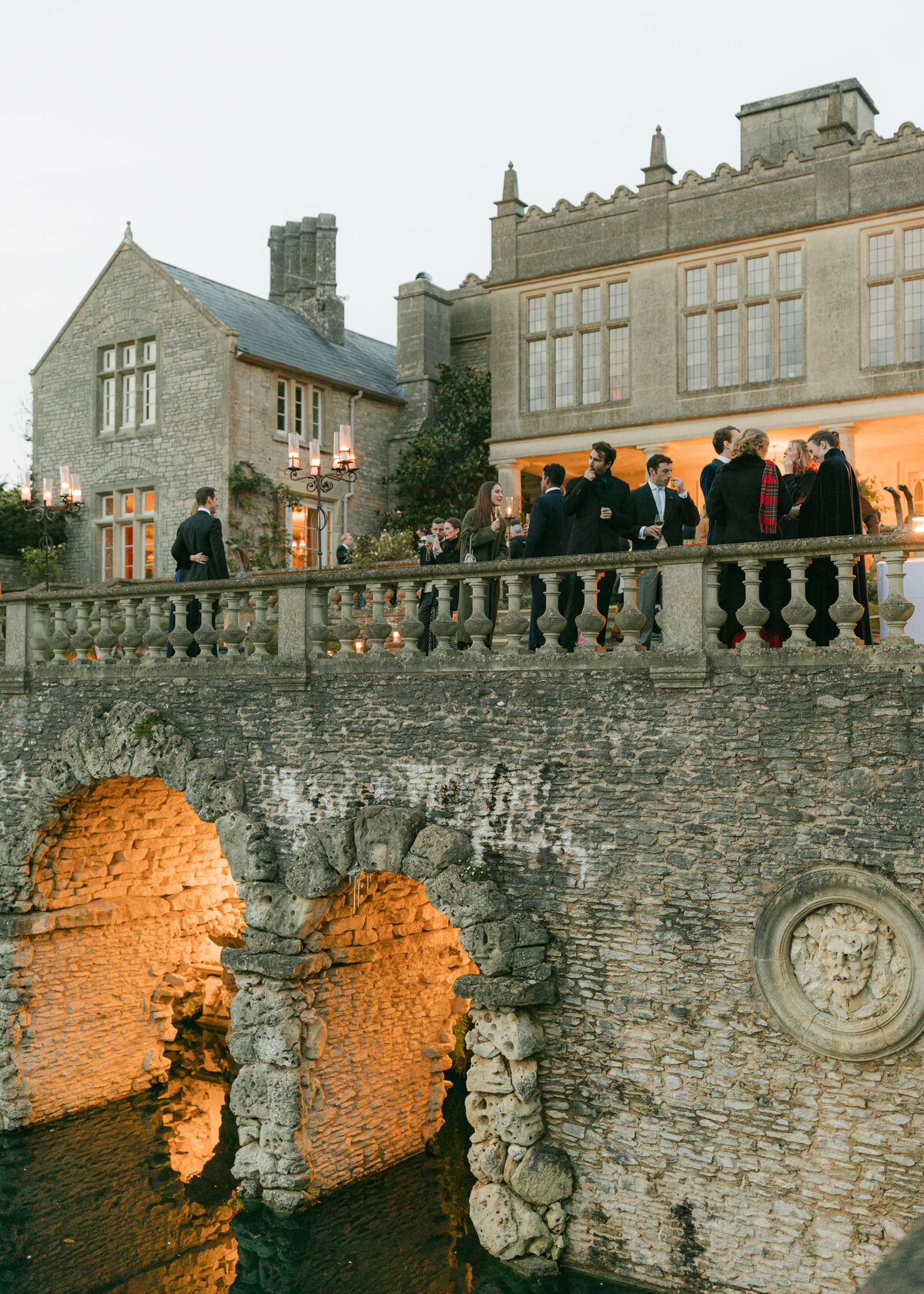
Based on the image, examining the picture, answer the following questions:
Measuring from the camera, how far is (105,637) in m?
12.7

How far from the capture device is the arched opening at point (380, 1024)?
453 inches

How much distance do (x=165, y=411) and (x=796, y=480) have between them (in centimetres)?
1572

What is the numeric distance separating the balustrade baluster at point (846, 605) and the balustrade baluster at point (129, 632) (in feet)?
24.2

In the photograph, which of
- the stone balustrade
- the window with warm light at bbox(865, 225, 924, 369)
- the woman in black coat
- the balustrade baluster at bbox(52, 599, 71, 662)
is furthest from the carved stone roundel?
the window with warm light at bbox(865, 225, 924, 369)

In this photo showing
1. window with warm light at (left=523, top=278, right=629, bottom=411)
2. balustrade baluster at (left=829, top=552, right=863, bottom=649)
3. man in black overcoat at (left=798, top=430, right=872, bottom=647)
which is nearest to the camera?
balustrade baluster at (left=829, top=552, right=863, bottom=649)

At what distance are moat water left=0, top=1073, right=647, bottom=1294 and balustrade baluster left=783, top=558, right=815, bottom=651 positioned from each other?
5196mm

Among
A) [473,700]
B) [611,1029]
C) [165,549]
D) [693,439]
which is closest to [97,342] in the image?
[165,549]

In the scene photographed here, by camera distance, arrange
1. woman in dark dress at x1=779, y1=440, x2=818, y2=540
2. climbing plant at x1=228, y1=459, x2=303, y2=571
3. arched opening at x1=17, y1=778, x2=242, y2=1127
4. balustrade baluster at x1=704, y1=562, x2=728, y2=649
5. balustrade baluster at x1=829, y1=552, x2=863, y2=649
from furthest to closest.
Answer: climbing plant at x1=228, y1=459, x2=303, y2=571 → arched opening at x1=17, y1=778, x2=242, y2=1127 → woman in dark dress at x1=779, y1=440, x2=818, y2=540 → balustrade baluster at x1=704, y1=562, x2=728, y2=649 → balustrade baluster at x1=829, y1=552, x2=863, y2=649

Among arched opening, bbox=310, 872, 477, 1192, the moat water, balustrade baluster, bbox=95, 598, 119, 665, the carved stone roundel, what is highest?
balustrade baluster, bbox=95, 598, 119, 665

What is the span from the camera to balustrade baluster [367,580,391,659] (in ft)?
35.1

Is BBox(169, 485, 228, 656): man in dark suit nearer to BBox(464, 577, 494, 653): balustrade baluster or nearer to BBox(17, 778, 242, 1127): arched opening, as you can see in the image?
BBox(17, 778, 242, 1127): arched opening

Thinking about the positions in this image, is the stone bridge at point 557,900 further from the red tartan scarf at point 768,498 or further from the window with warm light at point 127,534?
the window with warm light at point 127,534

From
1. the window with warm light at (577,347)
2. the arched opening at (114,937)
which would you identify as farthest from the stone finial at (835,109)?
the arched opening at (114,937)

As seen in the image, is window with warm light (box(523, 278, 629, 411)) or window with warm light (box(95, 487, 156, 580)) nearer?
A: window with warm light (box(523, 278, 629, 411))
